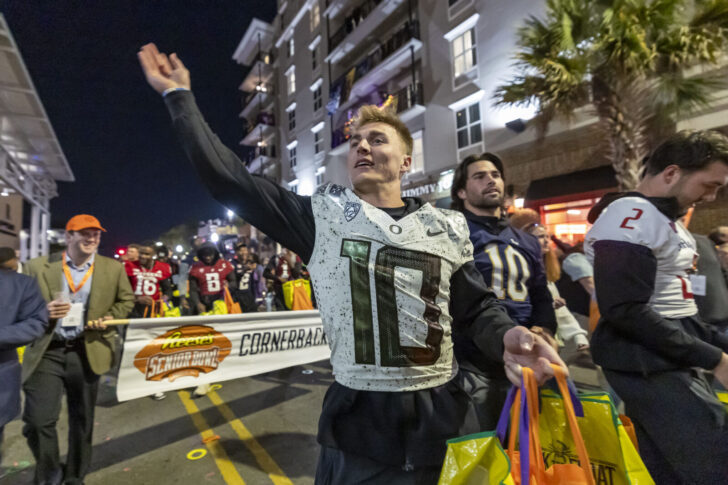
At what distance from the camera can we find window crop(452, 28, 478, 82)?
15344mm

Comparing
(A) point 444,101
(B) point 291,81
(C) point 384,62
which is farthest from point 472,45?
(B) point 291,81

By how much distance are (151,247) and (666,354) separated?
8.19 m

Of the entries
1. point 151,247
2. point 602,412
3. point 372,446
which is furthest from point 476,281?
point 151,247

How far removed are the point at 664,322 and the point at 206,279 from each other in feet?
24.1

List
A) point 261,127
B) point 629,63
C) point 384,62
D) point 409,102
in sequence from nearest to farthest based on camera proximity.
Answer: point 629,63
point 409,102
point 384,62
point 261,127

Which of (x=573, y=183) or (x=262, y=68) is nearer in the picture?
(x=573, y=183)

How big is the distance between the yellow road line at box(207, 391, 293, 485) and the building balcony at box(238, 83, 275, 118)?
35093mm

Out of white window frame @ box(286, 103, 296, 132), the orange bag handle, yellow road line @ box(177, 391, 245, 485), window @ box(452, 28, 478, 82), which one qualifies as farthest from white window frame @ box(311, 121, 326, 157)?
the orange bag handle

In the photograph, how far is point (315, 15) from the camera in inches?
1092

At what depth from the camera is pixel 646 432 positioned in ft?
6.25

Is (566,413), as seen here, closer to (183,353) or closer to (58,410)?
(58,410)

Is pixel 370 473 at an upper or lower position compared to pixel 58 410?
upper

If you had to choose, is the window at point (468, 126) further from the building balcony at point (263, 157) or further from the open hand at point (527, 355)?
the building balcony at point (263, 157)

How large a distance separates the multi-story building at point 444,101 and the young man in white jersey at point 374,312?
676cm
